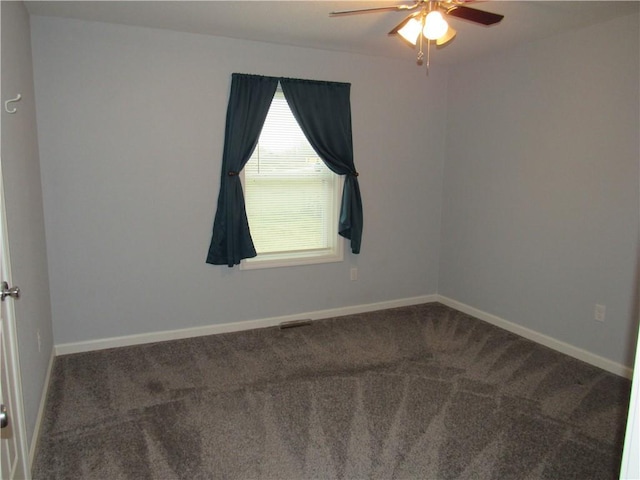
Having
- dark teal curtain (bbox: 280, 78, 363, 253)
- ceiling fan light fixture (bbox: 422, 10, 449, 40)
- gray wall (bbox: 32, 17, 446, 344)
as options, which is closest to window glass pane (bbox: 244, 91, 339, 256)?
dark teal curtain (bbox: 280, 78, 363, 253)

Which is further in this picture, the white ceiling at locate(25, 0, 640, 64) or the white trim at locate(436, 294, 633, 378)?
the white trim at locate(436, 294, 633, 378)

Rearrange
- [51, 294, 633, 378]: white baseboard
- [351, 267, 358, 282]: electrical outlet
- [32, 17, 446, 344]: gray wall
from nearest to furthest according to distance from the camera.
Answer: [32, 17, 446, 344]: gray wall
[51, 294, 633, 378]: white baseboard
[351, 267, 358, 282]: electrical outlet

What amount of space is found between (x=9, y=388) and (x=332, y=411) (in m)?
1.59

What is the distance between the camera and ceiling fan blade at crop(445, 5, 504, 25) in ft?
7.34

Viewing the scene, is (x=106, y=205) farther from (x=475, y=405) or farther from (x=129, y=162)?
(x=475, y=405)

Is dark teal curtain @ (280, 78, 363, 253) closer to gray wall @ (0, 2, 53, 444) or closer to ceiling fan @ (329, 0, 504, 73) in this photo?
ceiling fan @ (329, 0, 504, 73)

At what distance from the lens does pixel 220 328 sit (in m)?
3.73

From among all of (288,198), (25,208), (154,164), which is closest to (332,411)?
(288,198)

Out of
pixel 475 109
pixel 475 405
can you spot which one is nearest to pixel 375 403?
pixel 475 405

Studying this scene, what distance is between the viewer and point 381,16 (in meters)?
2.89

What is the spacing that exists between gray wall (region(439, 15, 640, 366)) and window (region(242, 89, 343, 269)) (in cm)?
131

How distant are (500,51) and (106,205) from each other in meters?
3.42

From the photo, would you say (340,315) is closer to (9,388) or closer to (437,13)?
(437,13)

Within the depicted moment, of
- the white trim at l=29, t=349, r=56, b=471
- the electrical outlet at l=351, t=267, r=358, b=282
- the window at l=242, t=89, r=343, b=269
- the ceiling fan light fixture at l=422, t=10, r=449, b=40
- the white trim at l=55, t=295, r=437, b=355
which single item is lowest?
the white trim at l=29, t=349, r=56, b=471
